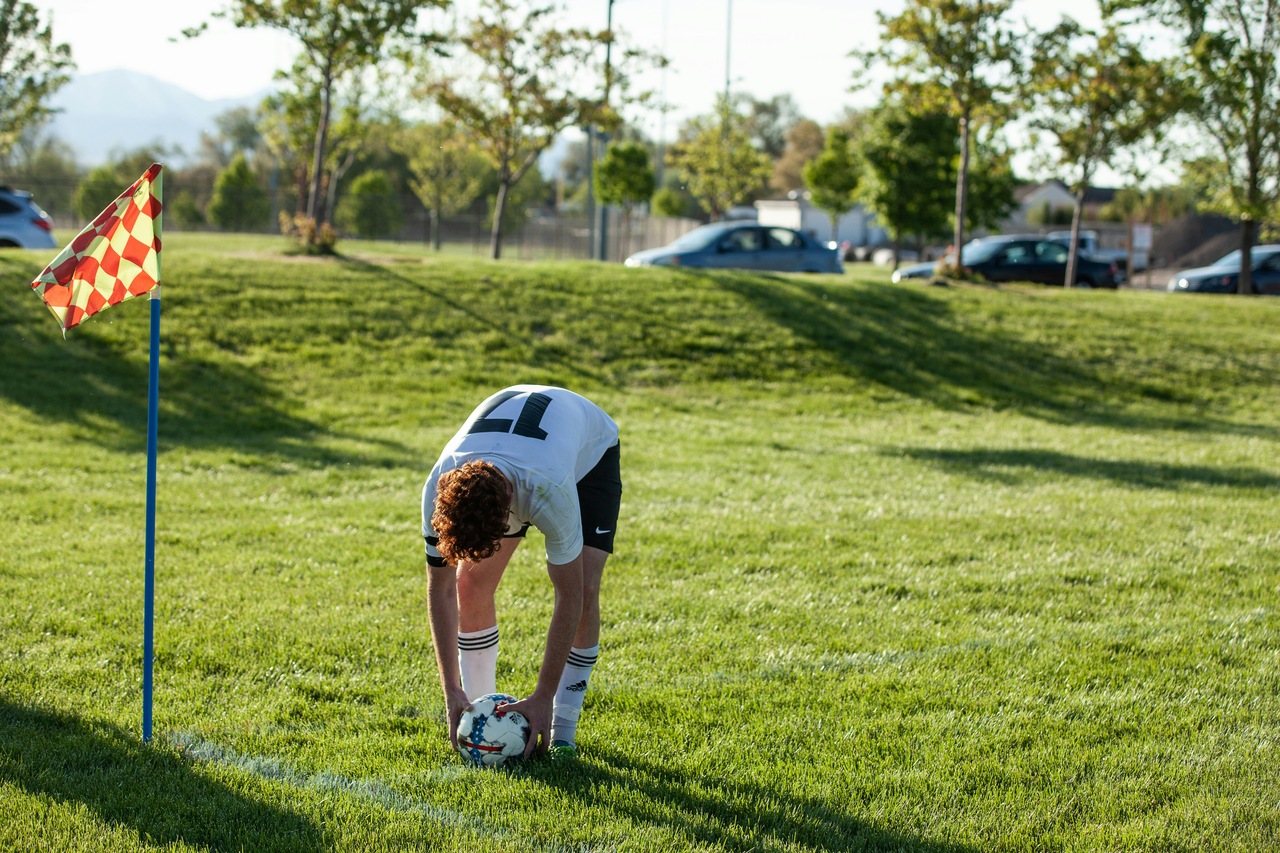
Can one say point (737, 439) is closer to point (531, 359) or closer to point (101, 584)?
point (531, 359)

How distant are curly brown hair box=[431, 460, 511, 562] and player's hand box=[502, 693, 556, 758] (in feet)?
2.82

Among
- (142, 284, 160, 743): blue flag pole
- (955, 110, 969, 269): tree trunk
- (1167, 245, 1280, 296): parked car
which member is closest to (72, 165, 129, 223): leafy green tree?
(955, 110, 969, 269): tree trunk

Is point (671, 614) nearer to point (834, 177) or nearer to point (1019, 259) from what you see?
point (1019, 259)

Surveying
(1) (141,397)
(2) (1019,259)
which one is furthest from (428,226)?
(1) (141,397)

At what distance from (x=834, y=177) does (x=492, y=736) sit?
43.3 metres

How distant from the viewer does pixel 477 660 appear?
14.2ft

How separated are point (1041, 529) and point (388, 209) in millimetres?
38366

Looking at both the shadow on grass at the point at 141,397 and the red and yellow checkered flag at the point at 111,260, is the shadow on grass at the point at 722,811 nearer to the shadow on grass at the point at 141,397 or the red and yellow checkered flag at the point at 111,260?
the red and yellow checkered flag at the point at 111,260

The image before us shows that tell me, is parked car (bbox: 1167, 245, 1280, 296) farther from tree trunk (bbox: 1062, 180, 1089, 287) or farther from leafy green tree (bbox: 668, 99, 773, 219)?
leafy green tree (bbox: 668, 99, 773, 219)

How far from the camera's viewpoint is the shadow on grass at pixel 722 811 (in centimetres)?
361

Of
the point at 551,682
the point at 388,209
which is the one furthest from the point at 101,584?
the point at 388,209

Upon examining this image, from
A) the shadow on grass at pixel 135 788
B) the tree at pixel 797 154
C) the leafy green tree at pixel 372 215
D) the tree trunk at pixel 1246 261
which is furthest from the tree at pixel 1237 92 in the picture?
the tree at pixel 797 154

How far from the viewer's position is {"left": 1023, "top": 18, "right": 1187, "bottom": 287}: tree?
19.6 meters

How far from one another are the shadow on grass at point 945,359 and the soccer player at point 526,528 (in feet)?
36.6
